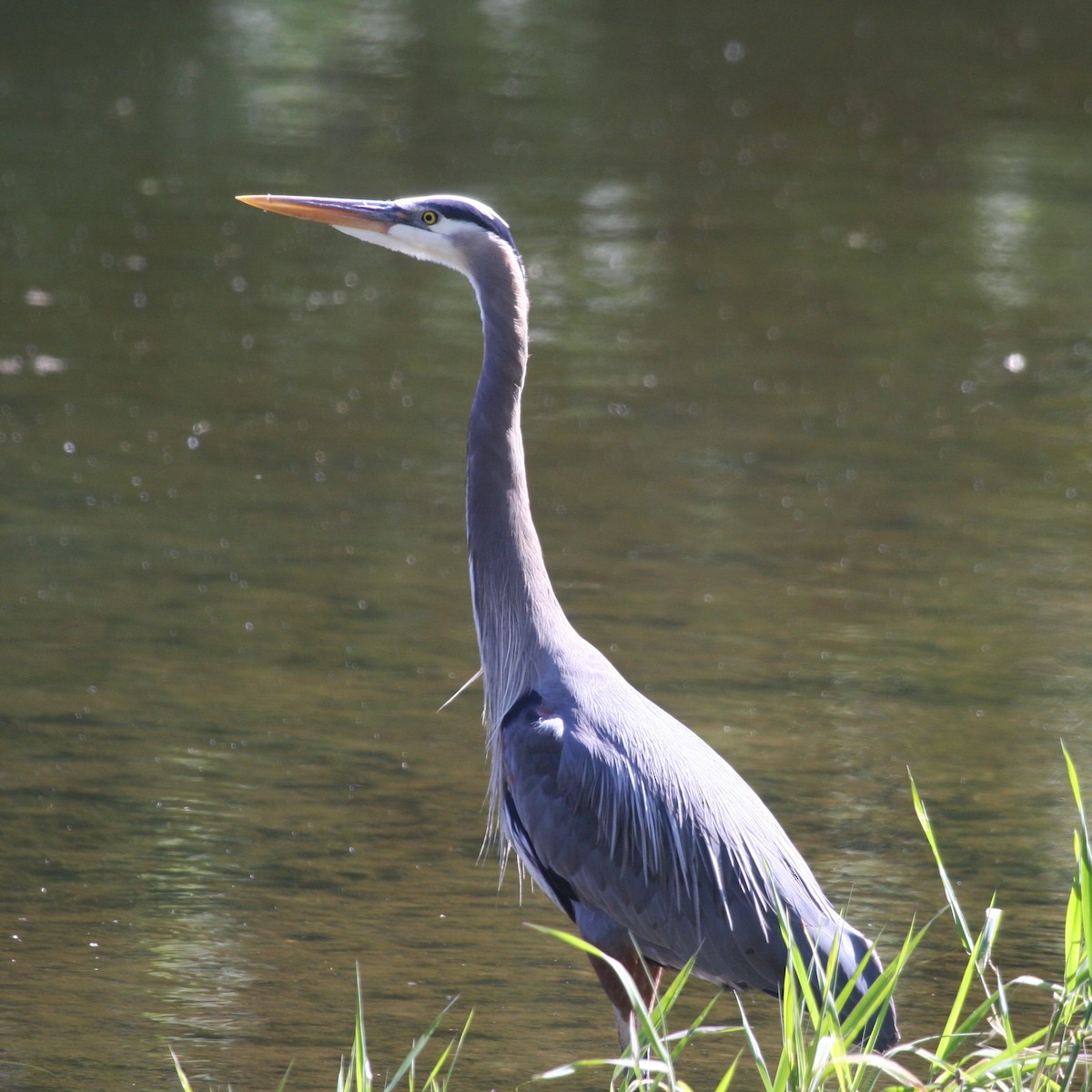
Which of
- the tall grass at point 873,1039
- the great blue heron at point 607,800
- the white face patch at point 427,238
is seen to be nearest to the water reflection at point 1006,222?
the white face patch at point 427,238

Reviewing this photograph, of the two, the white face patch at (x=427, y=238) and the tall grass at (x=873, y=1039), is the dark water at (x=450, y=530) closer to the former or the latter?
the tall grass at (x=873, y=1039)

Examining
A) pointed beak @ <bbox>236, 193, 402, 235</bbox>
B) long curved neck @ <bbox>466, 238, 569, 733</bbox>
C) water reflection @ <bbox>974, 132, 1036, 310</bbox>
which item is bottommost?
water reflection @ <bbox>974, 132, 1036, 310</bbox>

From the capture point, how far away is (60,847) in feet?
15.8

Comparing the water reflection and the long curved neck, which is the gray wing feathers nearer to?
the long curved neck

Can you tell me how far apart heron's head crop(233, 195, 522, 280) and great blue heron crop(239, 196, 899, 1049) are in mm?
19

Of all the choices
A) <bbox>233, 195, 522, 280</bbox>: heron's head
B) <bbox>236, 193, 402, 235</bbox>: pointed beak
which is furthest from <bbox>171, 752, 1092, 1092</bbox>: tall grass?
<bbox>236, 193, 402, 235</bbox>: pointed beak

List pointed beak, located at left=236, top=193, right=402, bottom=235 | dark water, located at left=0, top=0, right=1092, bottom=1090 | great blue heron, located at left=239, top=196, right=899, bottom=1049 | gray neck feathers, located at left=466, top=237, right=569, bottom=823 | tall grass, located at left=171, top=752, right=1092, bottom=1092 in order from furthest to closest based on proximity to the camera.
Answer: dark water, located at left=0, top=0, right=1092, bottom=1090
pointed beak, located at left=236, top=193, right=402, bottom=235
gray neck feathers, located at left=466, top=237, right=569, bottom=823
great blue heron, located at left=239, top=196, right=899, bottom=1049
tall grass, located at left=171, top=752, right=1092, bottom=1092

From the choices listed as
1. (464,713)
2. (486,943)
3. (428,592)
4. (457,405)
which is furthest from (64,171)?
(486,943)

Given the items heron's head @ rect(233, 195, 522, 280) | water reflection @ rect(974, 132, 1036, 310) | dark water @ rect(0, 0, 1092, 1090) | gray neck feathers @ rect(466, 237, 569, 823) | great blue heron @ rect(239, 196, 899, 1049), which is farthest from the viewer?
water reflection @ rect(974, 132, 1036, 310)

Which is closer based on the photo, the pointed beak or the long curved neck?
the long curved neck

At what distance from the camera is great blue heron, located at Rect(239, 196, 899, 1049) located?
12.5ft

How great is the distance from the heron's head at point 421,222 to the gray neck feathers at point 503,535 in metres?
0.04

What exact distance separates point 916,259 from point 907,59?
7.30m

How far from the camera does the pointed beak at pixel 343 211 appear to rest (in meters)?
4.37
